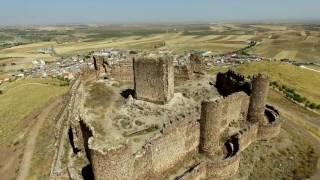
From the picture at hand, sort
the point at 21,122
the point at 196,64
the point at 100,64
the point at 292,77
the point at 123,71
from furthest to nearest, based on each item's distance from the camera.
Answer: the point at 292,77 < the point at 21,122 < the point at 196,64 < the point at 123,71 < the point at 100,64

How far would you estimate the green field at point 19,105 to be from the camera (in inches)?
1678

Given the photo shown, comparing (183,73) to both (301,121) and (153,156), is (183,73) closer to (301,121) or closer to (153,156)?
(301,121)

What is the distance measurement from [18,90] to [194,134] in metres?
51.6

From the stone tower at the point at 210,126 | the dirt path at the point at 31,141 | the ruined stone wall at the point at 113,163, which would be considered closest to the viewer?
the ruined stone wall at the point at 113,163

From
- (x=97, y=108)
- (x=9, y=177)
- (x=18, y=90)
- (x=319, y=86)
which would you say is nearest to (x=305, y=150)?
(x=97, y=108)

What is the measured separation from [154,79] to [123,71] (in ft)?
42.7

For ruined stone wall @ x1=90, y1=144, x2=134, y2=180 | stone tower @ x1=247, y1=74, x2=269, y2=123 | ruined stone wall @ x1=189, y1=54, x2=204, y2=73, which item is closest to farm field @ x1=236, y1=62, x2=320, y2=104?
ruined stone wall @ x1=189, y1=54, x2=204, y2=73

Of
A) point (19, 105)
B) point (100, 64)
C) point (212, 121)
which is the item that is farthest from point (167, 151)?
point (19, 105)

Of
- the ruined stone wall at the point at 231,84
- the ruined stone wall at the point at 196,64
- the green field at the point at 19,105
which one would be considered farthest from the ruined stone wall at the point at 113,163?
the ruined stone wall at the point at 196,64

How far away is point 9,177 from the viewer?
31.5 m

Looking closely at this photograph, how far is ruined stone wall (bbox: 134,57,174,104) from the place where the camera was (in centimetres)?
3200

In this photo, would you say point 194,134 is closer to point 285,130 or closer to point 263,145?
point 263,145

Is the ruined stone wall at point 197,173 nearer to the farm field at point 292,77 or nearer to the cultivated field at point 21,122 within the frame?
the cultivated field at point 21,122

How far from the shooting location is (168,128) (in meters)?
22.8
